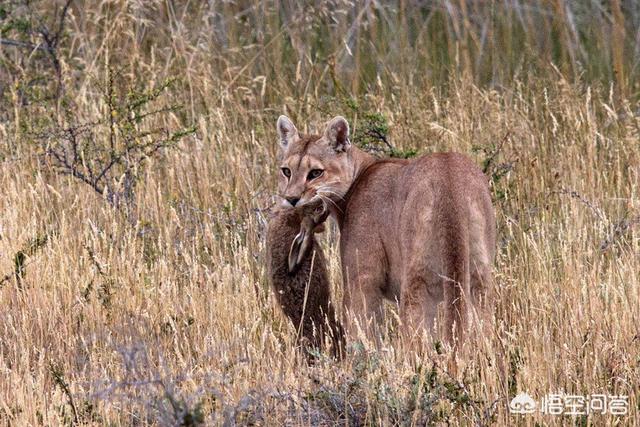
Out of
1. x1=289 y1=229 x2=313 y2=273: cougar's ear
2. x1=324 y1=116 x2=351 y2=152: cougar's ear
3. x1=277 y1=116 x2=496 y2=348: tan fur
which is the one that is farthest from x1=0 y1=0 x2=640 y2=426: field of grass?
x1=324 y1=116 x2=351 y2=152: cougar's ear

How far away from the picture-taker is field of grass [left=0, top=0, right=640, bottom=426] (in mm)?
5273

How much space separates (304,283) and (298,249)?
0.60 ft

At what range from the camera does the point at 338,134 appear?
6918 mm

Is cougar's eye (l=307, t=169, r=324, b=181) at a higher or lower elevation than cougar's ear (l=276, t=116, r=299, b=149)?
lower

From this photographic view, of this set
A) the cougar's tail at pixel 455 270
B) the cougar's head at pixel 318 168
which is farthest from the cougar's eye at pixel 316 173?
the cougar's tail at pixel 455 270

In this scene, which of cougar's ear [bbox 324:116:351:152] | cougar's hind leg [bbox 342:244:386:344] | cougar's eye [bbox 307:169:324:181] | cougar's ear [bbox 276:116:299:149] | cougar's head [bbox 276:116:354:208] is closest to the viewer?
cougar's hind leg [bbox 342:244:386:344]

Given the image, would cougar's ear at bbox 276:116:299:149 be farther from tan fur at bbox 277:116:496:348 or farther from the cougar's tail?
the cougar's tail

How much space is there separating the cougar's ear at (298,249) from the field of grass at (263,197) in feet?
1.24

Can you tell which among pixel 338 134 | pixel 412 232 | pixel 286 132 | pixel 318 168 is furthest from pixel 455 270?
A: pixel 286 132

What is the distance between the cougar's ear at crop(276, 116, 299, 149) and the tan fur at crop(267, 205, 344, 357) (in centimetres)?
67

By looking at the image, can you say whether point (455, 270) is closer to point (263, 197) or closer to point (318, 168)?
point (318, 168)

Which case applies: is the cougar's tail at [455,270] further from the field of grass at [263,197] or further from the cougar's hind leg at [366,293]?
the cougar's hind leg at [366,293]

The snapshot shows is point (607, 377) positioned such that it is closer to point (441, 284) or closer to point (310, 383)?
point (441, 284)

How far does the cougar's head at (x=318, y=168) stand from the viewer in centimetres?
666
